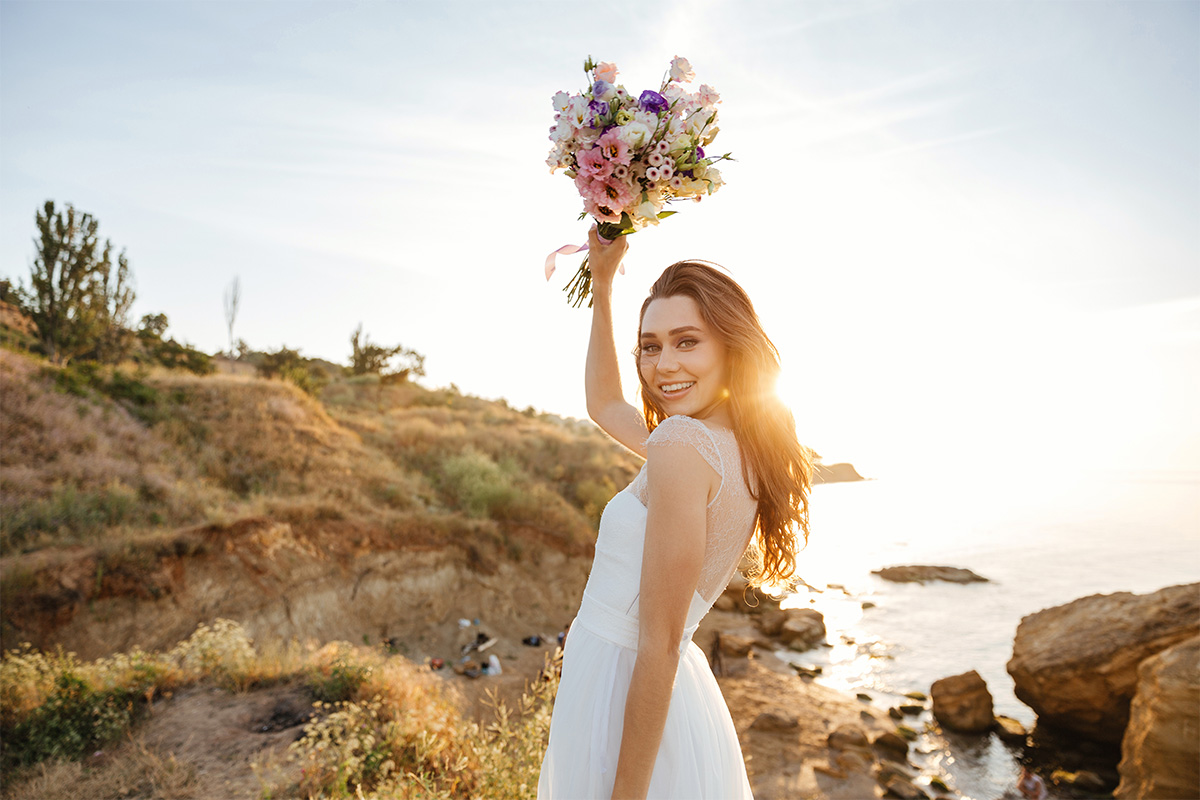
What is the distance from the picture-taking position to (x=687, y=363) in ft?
5.13

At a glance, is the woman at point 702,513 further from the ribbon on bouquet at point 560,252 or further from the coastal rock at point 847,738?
the coastal rock at point 847,738

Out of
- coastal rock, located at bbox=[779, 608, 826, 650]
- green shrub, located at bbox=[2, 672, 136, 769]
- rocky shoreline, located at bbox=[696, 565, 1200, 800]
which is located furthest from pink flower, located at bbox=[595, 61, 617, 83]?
coastal rock, located at bbox=[779, 608, 826, 650]

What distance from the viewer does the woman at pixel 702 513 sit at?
1.44 m

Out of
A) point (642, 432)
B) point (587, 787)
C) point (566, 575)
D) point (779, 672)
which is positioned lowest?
point (779, 672)

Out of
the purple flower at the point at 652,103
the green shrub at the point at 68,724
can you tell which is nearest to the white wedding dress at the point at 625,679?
the purple flower at the point at 652,103

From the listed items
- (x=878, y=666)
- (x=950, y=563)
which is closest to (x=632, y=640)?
(x=878, y=666)

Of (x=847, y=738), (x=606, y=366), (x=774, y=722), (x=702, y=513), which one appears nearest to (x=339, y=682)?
(x=606, y=366)

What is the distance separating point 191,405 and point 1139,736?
2040 centimetres

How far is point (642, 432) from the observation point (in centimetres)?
212

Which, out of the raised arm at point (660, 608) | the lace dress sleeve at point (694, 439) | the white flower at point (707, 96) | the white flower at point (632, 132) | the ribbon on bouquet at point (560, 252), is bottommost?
the raised arm at point (660, 608)

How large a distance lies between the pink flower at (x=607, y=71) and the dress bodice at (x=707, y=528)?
1144mm

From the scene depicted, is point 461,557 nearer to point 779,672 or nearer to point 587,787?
point 779,672

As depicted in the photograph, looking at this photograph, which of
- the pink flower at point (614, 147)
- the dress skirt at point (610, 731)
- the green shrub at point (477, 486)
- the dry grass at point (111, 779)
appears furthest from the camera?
the green shrub at point (477, 486)

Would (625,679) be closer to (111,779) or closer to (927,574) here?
(111,779)
